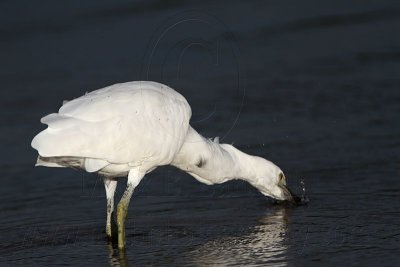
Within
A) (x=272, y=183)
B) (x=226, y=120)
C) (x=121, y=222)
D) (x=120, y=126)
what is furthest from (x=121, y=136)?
(x=226, y=120)

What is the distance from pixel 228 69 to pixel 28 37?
139 inches

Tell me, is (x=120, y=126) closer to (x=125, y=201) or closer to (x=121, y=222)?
(x=125, y=201)

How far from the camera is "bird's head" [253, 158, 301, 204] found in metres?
10.1

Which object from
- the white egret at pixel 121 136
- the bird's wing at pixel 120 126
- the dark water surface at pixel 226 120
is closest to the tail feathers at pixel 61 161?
the white egret at pixel 121 136

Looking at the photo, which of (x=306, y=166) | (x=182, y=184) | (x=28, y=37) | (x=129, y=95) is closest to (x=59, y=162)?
(x=129, y=95)

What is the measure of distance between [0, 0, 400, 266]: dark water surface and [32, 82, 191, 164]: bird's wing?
817 millimetres

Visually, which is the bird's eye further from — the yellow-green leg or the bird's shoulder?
the yellow-green leg

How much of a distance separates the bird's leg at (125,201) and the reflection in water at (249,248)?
2.20 feet

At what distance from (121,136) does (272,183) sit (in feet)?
6.65

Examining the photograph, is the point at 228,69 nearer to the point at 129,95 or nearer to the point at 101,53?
the point at 101,53

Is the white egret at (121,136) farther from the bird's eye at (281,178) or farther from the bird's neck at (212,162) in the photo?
the bird's eye at (281,178)

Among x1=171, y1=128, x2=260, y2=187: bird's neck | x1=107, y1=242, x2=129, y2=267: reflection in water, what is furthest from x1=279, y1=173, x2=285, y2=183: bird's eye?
x1=107, y1=242, x2=129, y2=267: reflection in water

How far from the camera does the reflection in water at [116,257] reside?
8430mm

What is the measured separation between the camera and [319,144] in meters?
11.8
